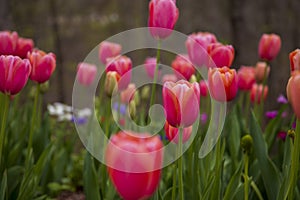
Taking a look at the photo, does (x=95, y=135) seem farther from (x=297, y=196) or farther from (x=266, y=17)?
(x=266, y=17)

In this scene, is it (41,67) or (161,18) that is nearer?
(161,18)

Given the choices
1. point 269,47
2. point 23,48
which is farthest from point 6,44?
point 269,47

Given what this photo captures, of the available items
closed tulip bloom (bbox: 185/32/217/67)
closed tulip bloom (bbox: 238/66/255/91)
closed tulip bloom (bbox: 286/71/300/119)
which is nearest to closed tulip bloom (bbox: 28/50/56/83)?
closed tulip bloom (bbox: 185/32/217/67)

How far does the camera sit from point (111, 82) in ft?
5.35

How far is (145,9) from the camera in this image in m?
6.26

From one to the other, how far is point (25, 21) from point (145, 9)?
1.75 metres

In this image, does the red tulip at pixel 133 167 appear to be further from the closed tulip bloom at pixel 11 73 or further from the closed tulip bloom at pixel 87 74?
the closed tulip bloom at pixel 87 74

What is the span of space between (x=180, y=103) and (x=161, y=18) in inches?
17.6

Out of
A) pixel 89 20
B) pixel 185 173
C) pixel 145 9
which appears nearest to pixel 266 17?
Result: pixel 145 9

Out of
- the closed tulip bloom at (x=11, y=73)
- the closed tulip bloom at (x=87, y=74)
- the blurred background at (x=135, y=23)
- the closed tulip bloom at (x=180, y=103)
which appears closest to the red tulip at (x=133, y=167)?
the closed tulip bloom at (x=180, y=103)

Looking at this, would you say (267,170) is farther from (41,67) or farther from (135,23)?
(135,23)

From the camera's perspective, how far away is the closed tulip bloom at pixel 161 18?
1438 millimetres

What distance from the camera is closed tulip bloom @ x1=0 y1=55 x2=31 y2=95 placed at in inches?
52.0

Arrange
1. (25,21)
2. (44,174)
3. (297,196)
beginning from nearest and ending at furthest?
(297,196) → (44,174) → (25,21)
